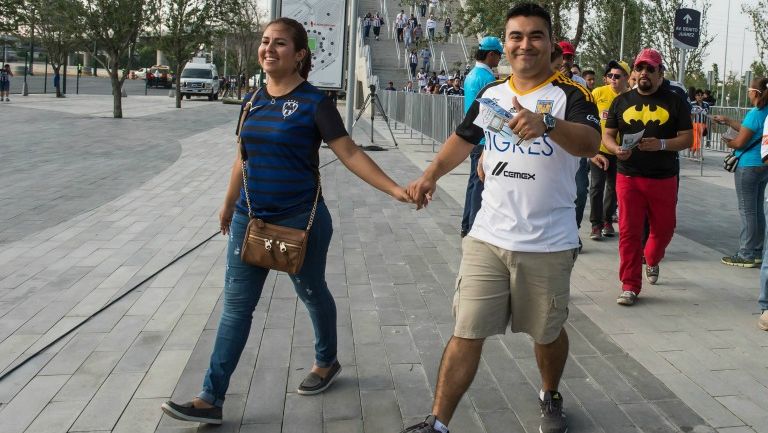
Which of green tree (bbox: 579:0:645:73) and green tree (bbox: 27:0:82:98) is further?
green tree (bbox: 579:0:645:73)

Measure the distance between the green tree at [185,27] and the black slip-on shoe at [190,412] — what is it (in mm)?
29551

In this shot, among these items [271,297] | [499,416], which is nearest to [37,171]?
[271,297]

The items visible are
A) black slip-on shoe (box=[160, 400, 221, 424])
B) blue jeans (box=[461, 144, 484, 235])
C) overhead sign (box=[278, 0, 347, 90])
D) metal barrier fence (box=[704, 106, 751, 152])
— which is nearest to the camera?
black slip-on shoe (box=[160, 400, 221, 424])

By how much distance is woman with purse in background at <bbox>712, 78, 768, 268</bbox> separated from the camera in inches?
286

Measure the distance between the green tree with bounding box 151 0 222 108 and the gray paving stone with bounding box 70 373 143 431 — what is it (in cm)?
2884

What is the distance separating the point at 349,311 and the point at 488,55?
275 centimetres

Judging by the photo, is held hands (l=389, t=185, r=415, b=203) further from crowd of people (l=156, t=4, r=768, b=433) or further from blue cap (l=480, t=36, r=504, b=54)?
blue cap (l=480, t=36, r=504, b=54)

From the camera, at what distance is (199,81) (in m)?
47.7

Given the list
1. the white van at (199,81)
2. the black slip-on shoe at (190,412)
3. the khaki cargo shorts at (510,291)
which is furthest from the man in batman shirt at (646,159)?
the white van at (199,81)

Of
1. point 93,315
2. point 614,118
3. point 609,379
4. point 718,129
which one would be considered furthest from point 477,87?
point 718,129

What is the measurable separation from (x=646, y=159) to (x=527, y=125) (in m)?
3.21

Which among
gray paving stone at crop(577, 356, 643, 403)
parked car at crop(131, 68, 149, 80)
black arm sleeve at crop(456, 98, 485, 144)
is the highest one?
parked car at crop(131, 68, 149, 80)

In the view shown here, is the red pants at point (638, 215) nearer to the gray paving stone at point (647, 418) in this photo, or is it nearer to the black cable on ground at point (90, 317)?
the gray paving stone at point (647, 418)

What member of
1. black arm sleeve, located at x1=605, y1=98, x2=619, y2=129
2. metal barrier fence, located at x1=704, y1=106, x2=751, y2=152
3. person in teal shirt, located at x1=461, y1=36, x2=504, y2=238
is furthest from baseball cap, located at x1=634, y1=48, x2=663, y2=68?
metal barrier fence, located at x1=704, y1=106, x2=751, y2=152
